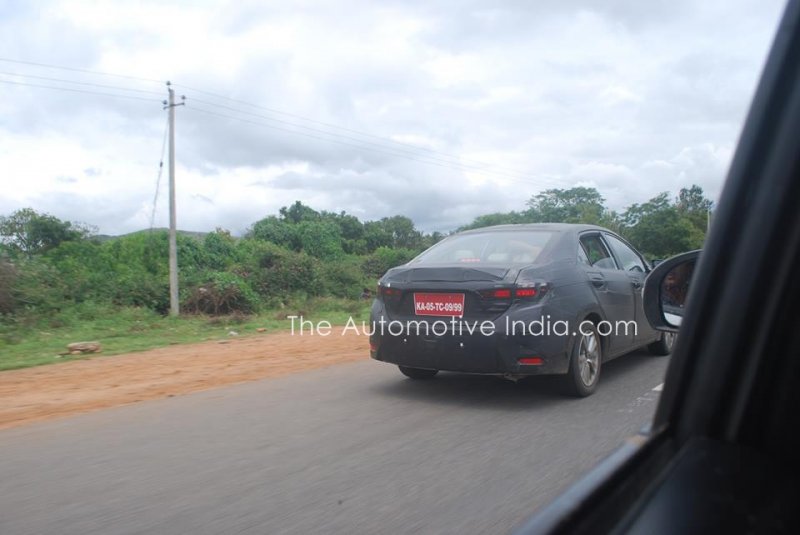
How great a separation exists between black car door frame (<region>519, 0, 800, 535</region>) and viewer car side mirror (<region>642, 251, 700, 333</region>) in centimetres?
116

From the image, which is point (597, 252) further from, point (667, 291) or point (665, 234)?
point (665, 234)

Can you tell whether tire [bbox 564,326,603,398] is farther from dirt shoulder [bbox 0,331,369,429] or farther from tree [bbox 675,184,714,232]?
tree [bbox 675,184,714,232]

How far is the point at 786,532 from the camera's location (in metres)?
1.22

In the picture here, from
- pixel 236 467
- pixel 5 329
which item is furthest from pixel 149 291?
pixel 236 467

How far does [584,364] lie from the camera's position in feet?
18.5

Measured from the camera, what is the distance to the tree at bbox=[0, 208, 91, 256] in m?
24.2

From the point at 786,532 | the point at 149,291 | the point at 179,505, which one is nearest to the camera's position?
the point at 786,532

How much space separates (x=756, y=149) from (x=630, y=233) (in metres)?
31.2

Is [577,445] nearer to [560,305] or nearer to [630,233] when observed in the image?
[560,305]

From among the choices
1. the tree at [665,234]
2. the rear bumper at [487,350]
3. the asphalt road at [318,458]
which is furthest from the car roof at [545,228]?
the tree at [665,234]

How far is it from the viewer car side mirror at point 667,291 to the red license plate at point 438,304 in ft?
8.08

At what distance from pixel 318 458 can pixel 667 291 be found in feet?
8.22

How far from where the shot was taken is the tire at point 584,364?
17.9 feet

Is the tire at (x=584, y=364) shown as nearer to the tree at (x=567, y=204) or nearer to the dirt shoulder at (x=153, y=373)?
the dirt shoulder at (x=153, y=373)
